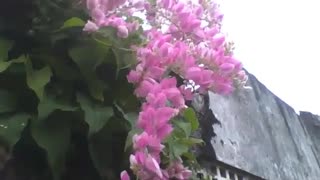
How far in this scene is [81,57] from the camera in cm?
79

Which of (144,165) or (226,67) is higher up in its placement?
(226,67)

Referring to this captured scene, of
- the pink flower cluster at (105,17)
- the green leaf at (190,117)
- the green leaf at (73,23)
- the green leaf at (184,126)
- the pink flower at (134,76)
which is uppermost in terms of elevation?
the pink flower cluster at (105,17)

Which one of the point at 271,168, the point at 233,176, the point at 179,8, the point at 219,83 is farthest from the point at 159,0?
the point at 271,168

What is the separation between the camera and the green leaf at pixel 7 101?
744 millimetres

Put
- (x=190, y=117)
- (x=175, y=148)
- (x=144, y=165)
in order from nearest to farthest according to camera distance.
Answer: (x=144, y=165) → (x=175, y=148) → (x=190, y=117)

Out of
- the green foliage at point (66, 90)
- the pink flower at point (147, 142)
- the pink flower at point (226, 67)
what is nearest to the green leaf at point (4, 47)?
the green foliage at point (66, 90)

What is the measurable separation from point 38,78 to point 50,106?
0.05 m

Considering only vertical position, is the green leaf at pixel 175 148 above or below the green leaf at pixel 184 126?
below

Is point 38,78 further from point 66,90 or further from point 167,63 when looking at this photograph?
point 167,63

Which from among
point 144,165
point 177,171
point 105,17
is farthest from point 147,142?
point 105,17

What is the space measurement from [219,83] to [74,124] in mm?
280

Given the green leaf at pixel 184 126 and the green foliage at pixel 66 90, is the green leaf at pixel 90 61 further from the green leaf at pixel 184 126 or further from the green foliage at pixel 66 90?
the green leaf at pixel 184 126

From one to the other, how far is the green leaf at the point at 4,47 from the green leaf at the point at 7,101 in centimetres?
6

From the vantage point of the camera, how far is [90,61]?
788 millimetres
